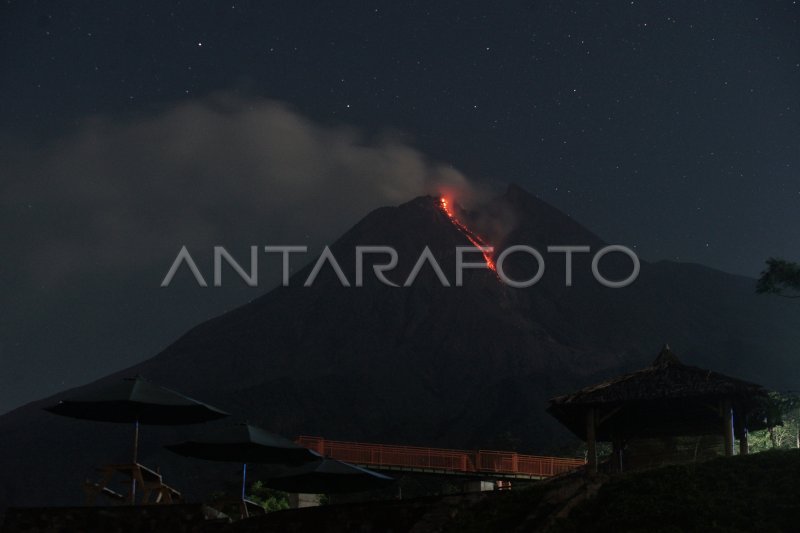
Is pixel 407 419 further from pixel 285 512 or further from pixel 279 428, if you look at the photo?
pixel 285 512

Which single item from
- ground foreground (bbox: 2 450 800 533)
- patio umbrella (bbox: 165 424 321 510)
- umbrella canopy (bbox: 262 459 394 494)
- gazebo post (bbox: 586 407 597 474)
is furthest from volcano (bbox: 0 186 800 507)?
ground foreground (bbox: 2 450 800 533)

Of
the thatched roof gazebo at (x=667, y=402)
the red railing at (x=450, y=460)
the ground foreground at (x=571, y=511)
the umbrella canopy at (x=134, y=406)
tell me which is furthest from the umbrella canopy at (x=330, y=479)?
the red railing at (x=450, y=460)

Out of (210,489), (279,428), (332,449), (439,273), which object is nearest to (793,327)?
(439,273)

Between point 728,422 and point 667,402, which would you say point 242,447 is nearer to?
point 667,402

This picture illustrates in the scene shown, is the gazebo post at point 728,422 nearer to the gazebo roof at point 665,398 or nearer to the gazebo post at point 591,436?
the gazebo roof at point 665,398

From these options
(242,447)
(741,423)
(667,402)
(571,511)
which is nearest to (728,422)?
(667,402)

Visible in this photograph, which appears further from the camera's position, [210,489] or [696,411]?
[210,489]
